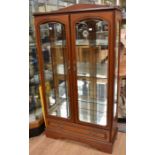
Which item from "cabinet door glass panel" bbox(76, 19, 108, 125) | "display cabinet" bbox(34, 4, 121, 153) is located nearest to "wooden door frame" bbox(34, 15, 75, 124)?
"display cabinet" bbox(34, 4, 121, 153)

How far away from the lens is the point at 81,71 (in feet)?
6.85

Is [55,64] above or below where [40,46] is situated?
below

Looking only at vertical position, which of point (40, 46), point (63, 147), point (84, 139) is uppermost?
point (40, 46)

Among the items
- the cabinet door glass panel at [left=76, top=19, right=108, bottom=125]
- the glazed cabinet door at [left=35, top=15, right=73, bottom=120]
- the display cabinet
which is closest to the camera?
the display cabinet

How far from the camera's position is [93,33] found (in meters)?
1.91

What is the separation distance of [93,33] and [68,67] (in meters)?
0.45

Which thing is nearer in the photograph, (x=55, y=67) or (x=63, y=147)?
(x=63, y=147)

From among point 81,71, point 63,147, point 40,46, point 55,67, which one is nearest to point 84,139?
point 63,147

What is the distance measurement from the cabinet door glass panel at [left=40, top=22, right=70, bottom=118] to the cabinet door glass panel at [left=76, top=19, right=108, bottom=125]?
0.18 m

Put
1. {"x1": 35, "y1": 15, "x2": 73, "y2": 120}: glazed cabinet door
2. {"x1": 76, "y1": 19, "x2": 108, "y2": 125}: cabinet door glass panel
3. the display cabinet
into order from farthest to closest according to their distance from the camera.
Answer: {"x1": 35, "y1": 15, "x2": 73, "y2": 120}: glazed cabinet door
{"x1": 76, "y1": 19, "x2": 108, "y2": 125}: cabinet door glass panel
the display cabinet

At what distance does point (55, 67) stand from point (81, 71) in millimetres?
339

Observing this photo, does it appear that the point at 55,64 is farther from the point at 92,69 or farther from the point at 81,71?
the point at 92,69

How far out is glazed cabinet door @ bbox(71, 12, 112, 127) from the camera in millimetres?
1746

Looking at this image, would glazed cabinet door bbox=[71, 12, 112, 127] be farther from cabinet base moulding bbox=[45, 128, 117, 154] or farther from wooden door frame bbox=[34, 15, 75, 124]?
cabinet base moulding bbox=[45, 128, 117, 154]
